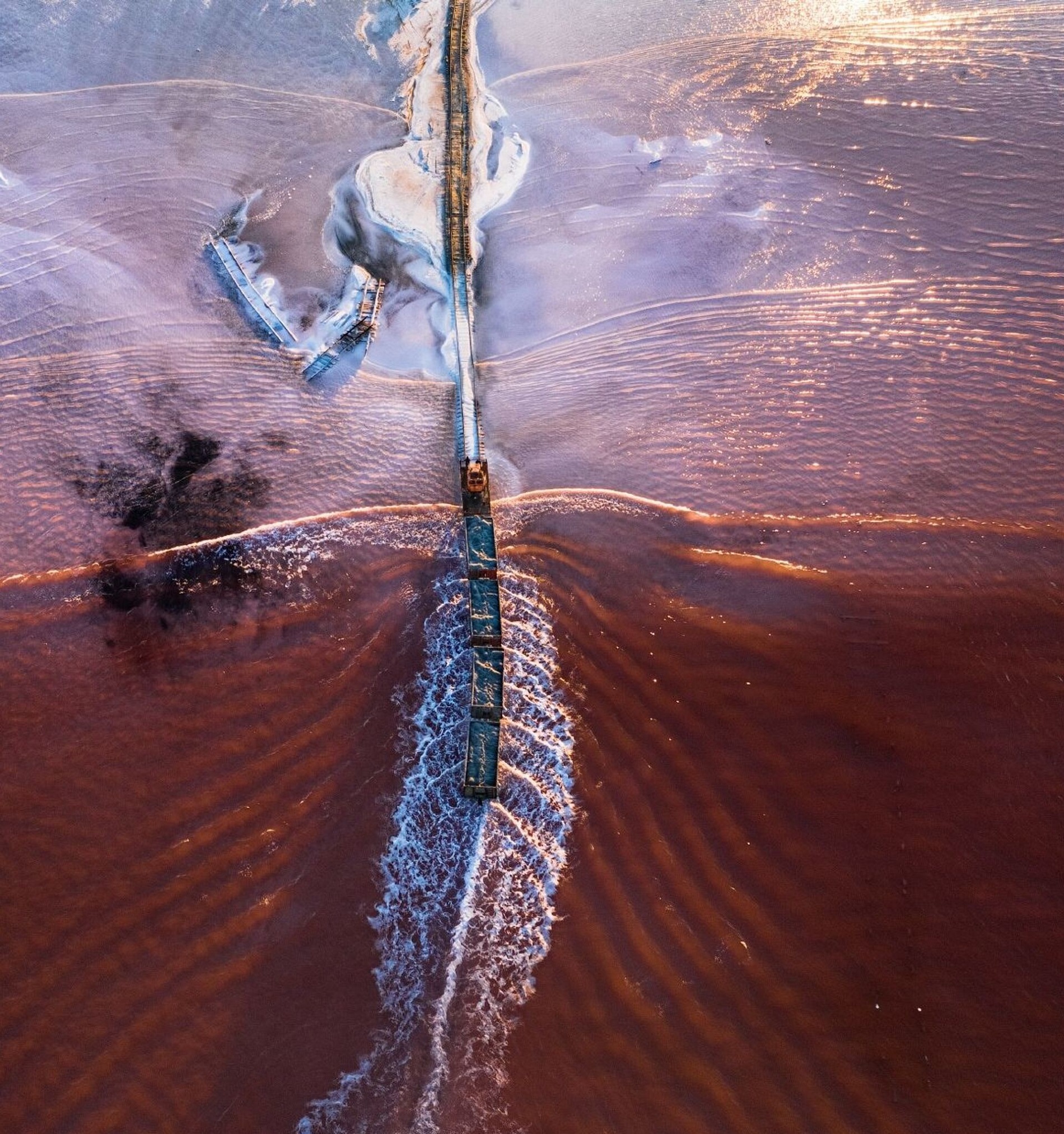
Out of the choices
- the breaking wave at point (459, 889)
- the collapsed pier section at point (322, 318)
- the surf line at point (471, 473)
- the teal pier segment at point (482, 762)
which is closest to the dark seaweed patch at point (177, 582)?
the breaking wave at point (459, 889)

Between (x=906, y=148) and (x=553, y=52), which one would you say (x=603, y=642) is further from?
(x=553, y=52)

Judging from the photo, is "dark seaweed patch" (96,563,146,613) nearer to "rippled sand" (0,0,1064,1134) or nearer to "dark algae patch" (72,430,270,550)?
"rippled sand" (0,0,1064,1134)

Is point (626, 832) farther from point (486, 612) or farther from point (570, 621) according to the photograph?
point (486, 612)

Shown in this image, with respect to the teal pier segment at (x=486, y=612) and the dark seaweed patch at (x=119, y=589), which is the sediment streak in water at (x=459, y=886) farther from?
the dark seaweed patch at (x=119, y=589)

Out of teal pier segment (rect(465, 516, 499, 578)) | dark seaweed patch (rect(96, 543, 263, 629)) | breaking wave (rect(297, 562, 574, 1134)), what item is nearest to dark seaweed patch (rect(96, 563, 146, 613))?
dark seaweed patch (rect(96, 543, 263, 629))

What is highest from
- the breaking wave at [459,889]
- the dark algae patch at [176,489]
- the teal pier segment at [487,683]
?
the dark algae patch at [176,489]
